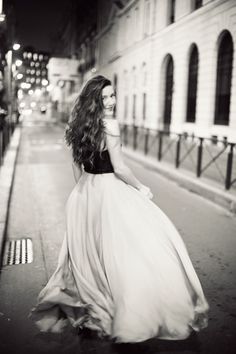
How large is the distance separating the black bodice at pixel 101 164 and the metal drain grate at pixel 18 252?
87.8 inches

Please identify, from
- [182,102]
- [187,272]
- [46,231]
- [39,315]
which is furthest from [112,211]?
[182,102]

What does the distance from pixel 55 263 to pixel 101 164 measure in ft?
7.05

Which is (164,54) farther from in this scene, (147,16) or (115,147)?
(115,147)

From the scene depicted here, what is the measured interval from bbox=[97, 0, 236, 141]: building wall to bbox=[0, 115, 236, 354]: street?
32.2 ft

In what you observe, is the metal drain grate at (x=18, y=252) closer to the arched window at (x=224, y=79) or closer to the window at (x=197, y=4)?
the arched window at (x=224, y=79)

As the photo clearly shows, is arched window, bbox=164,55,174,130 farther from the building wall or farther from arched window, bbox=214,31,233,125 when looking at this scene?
arched window, bbox=214,31,233,125

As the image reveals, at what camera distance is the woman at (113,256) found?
293 cm

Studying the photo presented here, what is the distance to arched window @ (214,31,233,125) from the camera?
60.3ft

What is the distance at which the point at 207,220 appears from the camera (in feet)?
22.9

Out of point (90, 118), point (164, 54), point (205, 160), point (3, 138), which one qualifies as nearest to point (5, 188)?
point (3, 138)

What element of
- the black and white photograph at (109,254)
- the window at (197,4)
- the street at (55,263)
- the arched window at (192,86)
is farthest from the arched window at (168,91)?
the street at (55,263)

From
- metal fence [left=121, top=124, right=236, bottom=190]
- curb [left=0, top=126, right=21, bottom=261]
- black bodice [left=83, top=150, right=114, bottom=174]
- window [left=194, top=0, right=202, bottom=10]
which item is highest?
window [left=194, top=0, right=202, bottom=10]

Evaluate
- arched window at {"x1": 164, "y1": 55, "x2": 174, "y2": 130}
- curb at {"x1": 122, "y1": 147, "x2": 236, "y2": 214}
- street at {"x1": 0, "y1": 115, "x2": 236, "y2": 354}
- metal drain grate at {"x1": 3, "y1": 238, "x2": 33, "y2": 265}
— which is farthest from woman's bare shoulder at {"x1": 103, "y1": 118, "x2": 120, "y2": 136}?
arched window at {"x1": 164, "y1": 55, "x2": 174, "y2": 130}

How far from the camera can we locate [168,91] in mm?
25391
